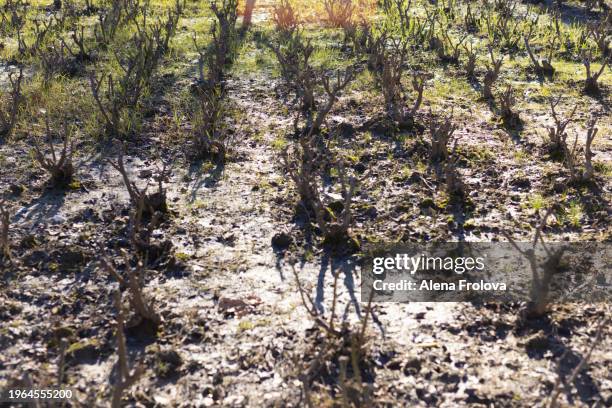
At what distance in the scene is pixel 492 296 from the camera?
11.0 feet

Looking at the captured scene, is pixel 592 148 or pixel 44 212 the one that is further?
pixel 592 148

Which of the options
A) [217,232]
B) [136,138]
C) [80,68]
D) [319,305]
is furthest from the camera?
[80,68]

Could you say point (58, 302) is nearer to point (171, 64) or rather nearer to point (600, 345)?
point (600, 345)

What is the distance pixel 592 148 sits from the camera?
490 cm

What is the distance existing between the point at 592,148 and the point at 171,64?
4209 millimetres

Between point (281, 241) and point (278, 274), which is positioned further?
point (281, 241)

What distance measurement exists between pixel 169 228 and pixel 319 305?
4.03 ft

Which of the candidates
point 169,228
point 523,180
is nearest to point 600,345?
point 523,180

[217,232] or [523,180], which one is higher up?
[523,180]

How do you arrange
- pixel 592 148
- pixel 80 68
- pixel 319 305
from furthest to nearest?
pixel 80 68
pixel 592 148
pixel 319 305

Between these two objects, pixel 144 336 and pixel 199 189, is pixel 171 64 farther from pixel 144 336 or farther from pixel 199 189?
pixel 144 336

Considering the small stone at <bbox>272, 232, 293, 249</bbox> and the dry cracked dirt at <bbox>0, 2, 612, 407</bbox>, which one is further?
the small stone at <bbox>272, 232, 293, 249</bbox>

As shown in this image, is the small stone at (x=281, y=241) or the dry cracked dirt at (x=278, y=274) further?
the small stone at (x=281, y=241)

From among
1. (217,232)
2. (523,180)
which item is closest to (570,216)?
(523,180)
